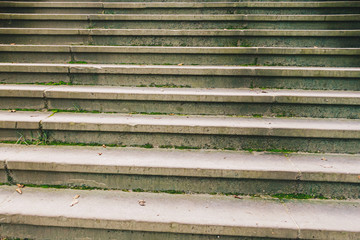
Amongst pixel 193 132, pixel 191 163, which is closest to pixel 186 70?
pixel 193 132

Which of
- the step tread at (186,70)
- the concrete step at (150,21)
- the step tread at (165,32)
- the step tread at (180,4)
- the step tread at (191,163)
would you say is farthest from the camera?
the step tread at (180,4)

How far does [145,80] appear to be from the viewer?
3.35 metres

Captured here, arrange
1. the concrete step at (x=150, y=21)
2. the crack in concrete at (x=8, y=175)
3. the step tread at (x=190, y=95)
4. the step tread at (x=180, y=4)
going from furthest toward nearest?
1. the step tread at (x=180, y=4)
2. the concrete step at (x=150, y=21)
3. the step tread at (x=190, y=95)
4. the crack in concrete at (x=8, y=175)

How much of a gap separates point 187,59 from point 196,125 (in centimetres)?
145

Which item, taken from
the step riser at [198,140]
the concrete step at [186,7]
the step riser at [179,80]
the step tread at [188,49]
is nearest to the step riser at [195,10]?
the concrete step at [186,7]

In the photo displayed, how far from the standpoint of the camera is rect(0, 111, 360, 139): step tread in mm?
2570

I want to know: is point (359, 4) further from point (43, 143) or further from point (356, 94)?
point (43, 143)

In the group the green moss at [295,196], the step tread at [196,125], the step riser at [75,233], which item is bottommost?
the step riser at [75,233]

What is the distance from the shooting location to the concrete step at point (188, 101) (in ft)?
9.41

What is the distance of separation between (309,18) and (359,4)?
3.57 feet

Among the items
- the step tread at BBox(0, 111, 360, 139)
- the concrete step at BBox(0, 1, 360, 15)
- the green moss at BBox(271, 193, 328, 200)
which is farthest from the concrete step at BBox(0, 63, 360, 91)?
the concrete step at BBox(0, 1, 360, 15)

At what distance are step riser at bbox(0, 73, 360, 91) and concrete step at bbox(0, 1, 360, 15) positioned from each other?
186 centimetres

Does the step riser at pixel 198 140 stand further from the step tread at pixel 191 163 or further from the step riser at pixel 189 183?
the step riser at pixel 189 183

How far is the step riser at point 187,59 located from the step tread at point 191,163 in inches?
64.8
